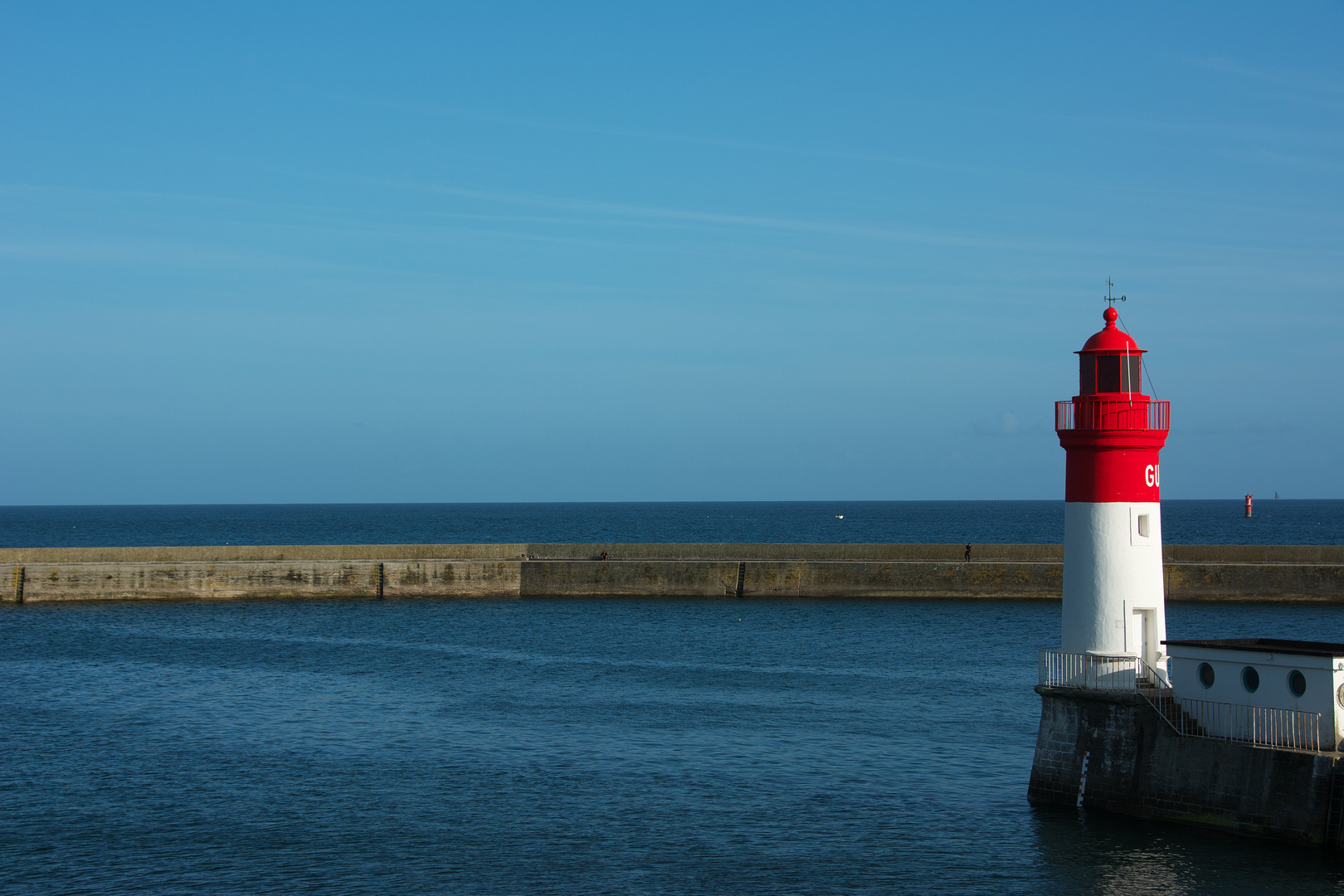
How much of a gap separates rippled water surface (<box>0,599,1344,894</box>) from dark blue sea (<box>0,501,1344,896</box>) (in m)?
0.06

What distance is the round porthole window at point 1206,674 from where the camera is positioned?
15.1m

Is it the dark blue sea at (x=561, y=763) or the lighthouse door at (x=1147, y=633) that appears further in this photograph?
the lighthouse door at (x=1147, y=633)

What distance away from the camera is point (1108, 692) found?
1559cm

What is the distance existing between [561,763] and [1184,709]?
9799mm

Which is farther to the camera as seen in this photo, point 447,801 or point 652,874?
point 447,801

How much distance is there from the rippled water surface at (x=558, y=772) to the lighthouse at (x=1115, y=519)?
2479 mm

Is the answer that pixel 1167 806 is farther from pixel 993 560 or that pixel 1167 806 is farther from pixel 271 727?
pixel 993 560

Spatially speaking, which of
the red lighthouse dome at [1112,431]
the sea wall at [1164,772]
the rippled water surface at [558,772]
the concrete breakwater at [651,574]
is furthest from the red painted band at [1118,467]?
the concrete breakwater at [651,574]

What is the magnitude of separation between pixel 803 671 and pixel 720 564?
1654 centimetres

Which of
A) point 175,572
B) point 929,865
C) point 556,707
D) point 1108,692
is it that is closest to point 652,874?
point 929,865

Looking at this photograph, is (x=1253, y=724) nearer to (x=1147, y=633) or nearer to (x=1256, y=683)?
(x=1256, y=683)

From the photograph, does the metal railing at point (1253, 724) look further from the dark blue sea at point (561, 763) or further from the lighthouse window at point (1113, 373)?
the lighthouse window at point (1113, 373)

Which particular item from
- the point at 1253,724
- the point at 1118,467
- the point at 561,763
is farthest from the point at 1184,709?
the point at 561,763

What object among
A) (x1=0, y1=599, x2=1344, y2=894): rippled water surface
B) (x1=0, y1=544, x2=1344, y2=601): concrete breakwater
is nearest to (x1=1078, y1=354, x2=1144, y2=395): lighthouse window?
(x1=0, y1=599, x2=1344, y2=894): rippled water surface
